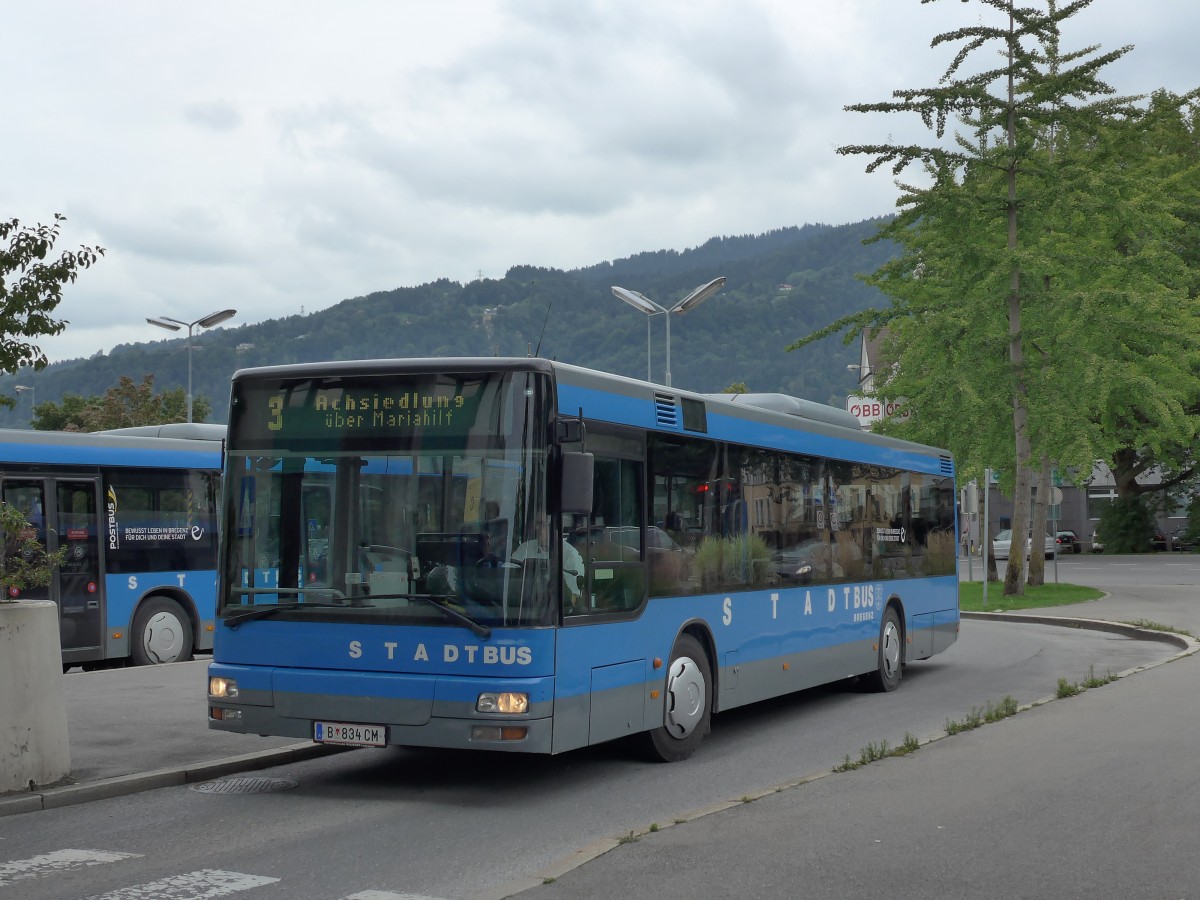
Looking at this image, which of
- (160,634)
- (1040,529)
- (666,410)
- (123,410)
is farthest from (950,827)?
(123,410)

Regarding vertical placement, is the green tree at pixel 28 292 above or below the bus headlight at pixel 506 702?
above

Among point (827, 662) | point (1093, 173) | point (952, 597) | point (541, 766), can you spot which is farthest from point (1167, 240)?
point (541, 766)

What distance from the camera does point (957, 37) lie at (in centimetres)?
2992

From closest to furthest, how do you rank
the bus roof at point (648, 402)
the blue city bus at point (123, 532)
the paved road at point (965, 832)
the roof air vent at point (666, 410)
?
the paved road at point (965, 832)
the bus roof at point (648, 402)
the roof air vent at point (666, 410)
the blue city bus at point (123, 532)

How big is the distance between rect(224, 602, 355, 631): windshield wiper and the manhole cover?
106 cm

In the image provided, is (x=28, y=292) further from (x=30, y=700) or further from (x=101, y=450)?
(x=101, y=450)

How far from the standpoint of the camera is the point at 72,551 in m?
17.2

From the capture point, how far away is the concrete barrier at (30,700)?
902 centimetres

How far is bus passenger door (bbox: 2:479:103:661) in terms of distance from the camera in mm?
16766

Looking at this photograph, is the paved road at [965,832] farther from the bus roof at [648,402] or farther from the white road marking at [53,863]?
the bus roof at [648,402]

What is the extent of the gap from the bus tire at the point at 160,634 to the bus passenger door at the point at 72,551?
23.2 inches

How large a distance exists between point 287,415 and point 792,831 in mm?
4221

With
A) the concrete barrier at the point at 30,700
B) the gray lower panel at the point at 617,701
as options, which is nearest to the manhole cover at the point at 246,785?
the concrete barrier at the point at 30,700

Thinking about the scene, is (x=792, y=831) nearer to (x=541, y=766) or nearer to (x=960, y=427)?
(x=541, y=766)
